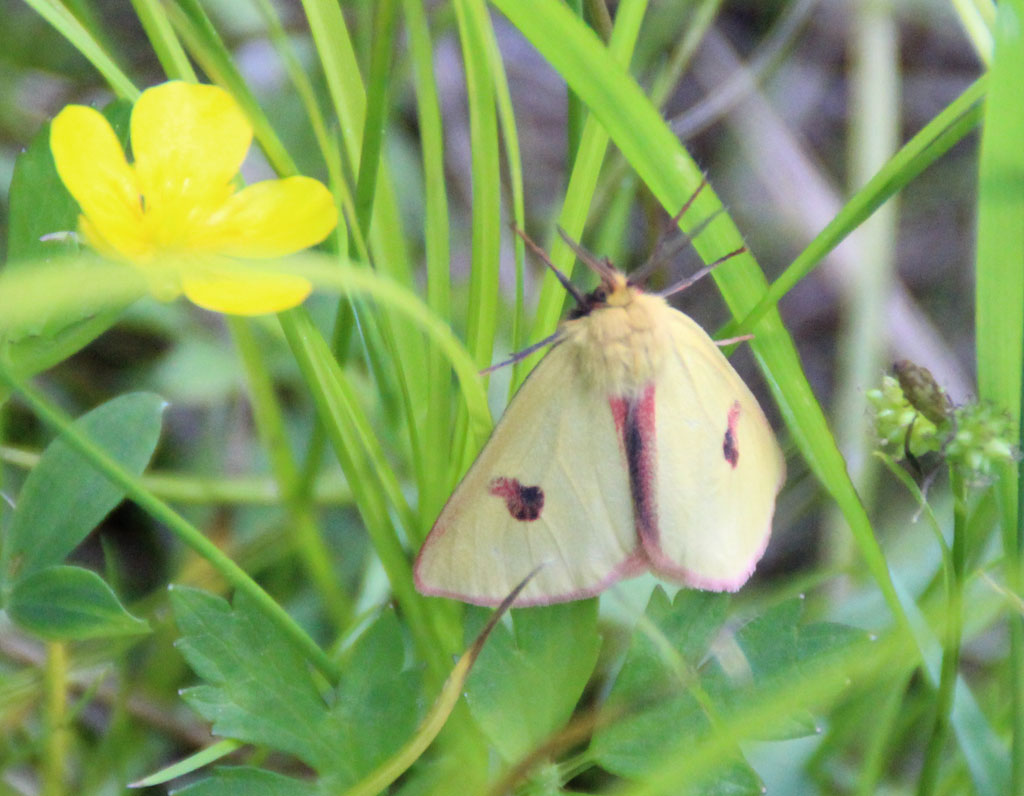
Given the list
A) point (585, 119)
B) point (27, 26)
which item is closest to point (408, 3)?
point (585, 119)

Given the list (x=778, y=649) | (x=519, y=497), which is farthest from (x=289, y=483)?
(x=778, y=649)

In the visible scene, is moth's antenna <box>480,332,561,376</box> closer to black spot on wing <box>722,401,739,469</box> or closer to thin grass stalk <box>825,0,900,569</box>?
black spot on wing <box>722,401,739,469</box>

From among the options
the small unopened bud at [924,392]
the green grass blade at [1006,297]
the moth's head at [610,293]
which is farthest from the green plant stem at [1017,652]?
the moth's head at [610,293]

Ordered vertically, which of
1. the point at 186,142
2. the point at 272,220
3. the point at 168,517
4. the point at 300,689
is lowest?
the point at 300,689

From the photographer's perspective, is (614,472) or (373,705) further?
(614,472)

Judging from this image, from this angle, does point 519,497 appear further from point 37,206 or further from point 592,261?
point 37,206

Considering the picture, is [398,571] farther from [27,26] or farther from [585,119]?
[27,26]
